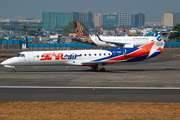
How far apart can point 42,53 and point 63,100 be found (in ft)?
59.4

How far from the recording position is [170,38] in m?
149

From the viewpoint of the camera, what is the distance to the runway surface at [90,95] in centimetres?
2011

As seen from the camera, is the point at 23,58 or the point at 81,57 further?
the point at 81,57

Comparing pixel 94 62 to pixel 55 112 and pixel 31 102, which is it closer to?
pixel 31 102

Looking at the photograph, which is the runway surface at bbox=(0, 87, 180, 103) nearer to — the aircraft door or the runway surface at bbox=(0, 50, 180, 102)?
the runway surface at bbox=(0, 50, 180, 102)

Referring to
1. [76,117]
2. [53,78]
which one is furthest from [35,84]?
[76,117]

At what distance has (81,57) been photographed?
36906mm

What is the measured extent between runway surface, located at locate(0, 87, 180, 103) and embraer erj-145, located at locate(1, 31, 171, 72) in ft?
40.4

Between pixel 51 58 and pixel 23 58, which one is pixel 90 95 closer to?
pixel 51 58

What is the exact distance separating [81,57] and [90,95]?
15656mm

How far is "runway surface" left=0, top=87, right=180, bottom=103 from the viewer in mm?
20109

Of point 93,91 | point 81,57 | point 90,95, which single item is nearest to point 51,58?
point 81,57

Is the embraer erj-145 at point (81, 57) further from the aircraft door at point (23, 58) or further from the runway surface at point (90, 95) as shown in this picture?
the runway surface at point (90, 95)

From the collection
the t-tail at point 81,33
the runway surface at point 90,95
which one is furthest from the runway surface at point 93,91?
the t-tail at point 81,33
